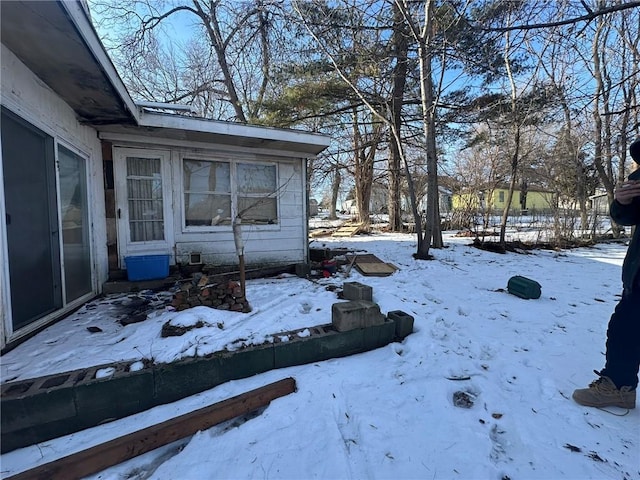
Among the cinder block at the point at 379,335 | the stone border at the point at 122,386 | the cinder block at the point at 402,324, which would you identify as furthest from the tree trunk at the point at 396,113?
the stone border at the point at 122,386

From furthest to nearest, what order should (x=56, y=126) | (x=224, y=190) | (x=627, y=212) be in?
(x=224, y=190) < (x=56, y=126) < (x=627, y=212)

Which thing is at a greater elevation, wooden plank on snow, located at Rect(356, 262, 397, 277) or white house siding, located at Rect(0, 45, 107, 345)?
white house siding, located at Rect(0, 45, 107, 345)

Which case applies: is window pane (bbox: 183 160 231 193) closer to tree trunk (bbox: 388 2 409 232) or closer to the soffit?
the soffit

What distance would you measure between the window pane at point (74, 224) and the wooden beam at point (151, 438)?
241 centimetres

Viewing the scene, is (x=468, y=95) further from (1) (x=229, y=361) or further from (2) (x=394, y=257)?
(1) (x=229, y=361)

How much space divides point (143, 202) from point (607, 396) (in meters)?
5.44

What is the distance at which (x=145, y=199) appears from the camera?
448cm

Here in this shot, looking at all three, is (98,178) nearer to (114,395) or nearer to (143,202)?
(143,202)

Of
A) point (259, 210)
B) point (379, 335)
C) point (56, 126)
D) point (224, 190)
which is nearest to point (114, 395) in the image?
point (379, 335)

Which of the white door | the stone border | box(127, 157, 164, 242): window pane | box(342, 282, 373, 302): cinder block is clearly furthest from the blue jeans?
box(127, 157, 164, 242): window pane

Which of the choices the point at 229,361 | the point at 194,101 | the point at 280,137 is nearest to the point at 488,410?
the point at 229,361

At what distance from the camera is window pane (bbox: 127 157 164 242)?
4406 mm

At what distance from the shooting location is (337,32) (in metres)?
7.14

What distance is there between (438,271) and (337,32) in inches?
244
